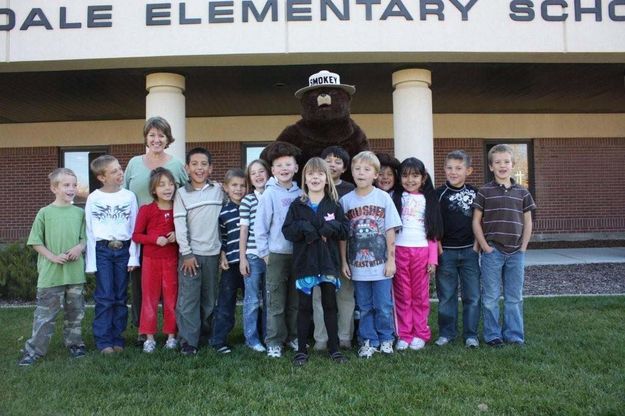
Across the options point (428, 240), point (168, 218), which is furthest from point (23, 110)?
point (428, 240)

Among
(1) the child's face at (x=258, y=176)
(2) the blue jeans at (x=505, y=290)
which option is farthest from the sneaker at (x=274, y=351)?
(2) the blue jeans at (x=505, y=290)

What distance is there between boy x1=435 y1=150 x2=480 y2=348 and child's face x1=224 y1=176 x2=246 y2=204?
1741 millimetres

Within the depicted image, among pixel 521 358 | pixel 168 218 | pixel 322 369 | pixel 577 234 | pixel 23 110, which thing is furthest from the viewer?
pixel 577 234

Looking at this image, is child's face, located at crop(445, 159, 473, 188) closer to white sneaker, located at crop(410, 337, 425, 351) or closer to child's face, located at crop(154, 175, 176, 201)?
white sneaker, located at crop(410, 337, 425, 351)

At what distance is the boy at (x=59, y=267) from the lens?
4.14 metres

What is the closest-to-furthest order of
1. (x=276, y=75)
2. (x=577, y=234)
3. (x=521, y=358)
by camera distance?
(x=521, y=358), (x=276, y=75), (x=577, y=234)

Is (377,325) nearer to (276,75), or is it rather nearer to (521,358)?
(521,358)

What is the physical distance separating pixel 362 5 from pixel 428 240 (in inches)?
204

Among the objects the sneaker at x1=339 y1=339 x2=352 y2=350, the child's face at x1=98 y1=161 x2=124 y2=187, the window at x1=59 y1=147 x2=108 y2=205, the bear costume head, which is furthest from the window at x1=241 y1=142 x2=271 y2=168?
the sneaker at x1=339 y1=339 x2=352 y2=350

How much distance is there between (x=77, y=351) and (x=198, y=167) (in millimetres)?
1782

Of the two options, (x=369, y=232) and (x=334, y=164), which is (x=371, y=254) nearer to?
(x=369, y=232)

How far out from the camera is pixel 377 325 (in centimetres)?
420

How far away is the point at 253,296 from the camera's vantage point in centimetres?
433

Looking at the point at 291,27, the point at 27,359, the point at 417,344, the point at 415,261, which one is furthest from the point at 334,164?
the point at 291,27
